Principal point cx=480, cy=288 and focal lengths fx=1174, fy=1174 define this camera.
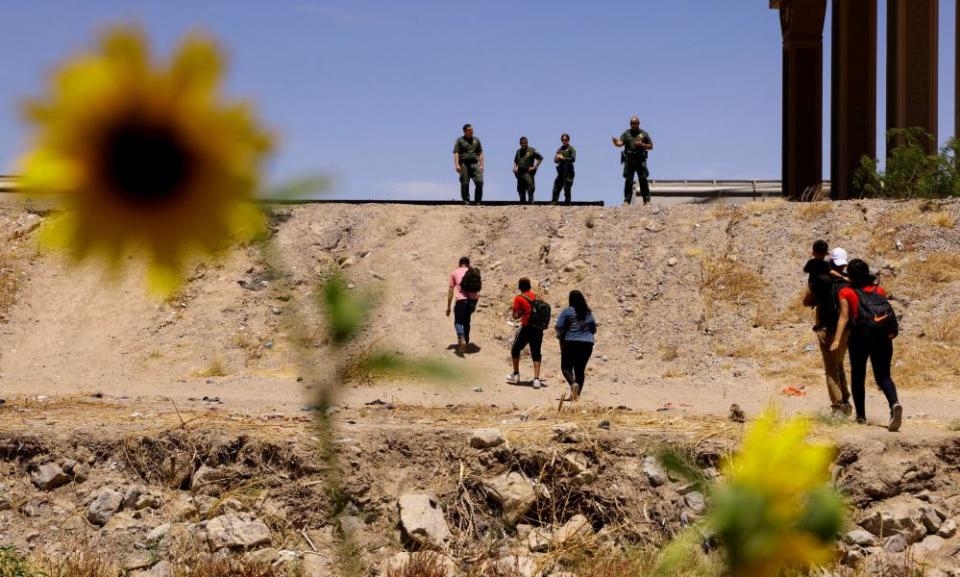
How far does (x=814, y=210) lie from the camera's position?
72.8ft

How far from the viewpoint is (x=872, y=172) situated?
24.2 m

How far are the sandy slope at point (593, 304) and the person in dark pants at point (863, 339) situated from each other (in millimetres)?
5225

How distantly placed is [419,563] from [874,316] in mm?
4390

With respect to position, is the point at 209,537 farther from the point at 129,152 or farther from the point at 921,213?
the point at 921,213

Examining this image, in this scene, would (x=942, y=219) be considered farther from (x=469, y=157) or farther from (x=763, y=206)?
(x=469, y=157)

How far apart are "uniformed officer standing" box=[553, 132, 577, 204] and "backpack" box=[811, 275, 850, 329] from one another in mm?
12456

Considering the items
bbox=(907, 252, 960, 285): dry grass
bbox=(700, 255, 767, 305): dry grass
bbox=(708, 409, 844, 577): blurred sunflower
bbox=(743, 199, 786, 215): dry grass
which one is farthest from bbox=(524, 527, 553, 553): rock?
bbox=(743, 199, 786, 215): dry grass

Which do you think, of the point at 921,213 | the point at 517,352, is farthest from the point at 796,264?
the point at 517,352

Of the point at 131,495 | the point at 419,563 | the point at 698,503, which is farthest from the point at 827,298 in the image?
the point at 698,503

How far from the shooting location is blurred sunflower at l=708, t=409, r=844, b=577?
0.80 meters

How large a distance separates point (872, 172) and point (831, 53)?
561 cm

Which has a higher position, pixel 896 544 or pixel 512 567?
pixel 512 567

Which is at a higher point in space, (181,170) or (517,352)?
(181,170)

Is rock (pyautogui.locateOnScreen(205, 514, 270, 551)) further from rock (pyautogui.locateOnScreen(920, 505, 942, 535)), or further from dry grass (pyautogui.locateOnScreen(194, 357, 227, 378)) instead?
dry grass (pyautogui.locateOnScreen(194, 357, 227, 378))
